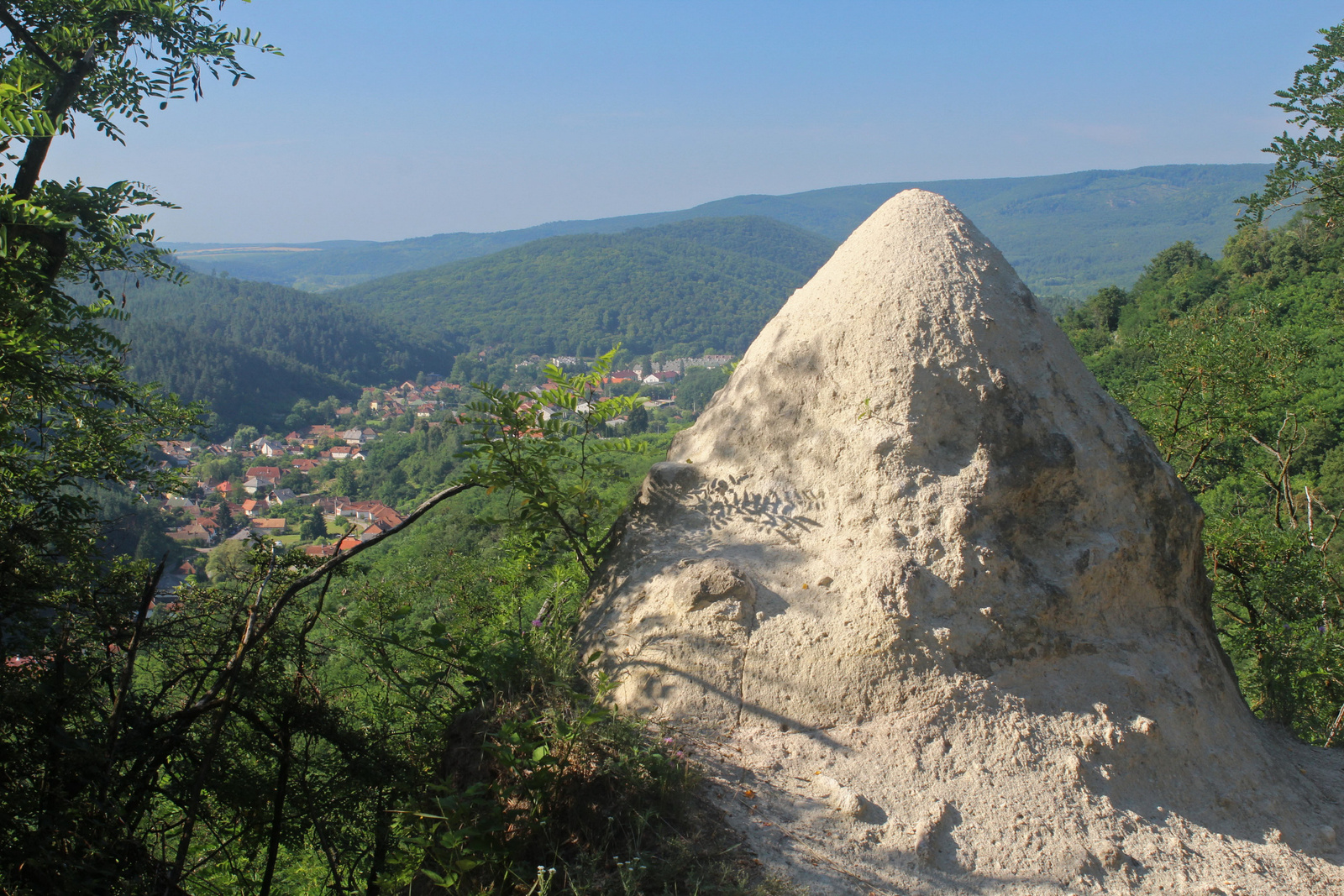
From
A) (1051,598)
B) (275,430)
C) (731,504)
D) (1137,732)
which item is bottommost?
(275,430)

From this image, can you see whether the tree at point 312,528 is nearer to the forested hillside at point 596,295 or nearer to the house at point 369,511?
the house at point 369,511

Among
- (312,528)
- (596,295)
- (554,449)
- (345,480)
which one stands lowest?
(345,480)

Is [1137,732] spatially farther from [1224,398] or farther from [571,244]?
[571,244]

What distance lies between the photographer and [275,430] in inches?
2662

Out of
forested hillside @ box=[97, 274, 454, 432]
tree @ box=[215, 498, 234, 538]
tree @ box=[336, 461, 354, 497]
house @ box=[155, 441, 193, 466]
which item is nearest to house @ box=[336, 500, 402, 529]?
tree @ box=[336, 461, 354, 497]

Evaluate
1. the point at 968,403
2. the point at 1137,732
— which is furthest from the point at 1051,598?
the point at 968,403

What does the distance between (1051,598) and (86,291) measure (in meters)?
69.9

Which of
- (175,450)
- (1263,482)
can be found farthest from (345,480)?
(1263,482)

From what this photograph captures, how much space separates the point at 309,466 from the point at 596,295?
3784 inches

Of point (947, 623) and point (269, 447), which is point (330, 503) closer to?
point (269, 447)

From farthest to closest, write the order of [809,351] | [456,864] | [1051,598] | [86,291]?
[86,291]
[809,351]
[1051,598]
[456,864]

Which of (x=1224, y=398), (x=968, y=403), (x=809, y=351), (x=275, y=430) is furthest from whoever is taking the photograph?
(x=275, y=430)

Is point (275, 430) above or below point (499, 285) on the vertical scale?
below

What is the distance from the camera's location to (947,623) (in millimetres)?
4293
